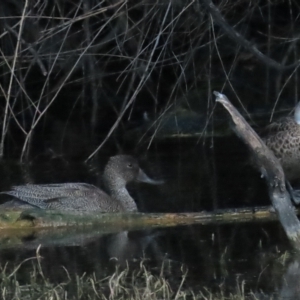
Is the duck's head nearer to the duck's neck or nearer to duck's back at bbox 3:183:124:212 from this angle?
the duck's neck

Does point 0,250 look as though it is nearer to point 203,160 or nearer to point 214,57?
point 203,160

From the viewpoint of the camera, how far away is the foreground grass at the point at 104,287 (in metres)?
4.81

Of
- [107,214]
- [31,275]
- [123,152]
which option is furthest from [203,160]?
[31,275]

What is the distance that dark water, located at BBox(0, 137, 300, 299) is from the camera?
5.42 m

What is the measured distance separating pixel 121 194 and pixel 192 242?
1413 mm

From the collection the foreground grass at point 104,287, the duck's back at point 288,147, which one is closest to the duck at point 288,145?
the duck's back at point 288,147

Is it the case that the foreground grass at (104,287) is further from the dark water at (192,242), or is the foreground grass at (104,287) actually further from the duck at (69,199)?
the duck at (69,199)

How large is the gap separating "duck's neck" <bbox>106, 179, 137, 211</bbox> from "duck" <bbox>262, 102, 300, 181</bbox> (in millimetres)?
1240

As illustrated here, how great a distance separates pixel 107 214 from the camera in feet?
22.6

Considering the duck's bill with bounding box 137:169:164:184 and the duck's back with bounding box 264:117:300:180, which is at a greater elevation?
the duck's back with bounding box 264:117:300:180

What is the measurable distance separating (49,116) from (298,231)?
7.13 m

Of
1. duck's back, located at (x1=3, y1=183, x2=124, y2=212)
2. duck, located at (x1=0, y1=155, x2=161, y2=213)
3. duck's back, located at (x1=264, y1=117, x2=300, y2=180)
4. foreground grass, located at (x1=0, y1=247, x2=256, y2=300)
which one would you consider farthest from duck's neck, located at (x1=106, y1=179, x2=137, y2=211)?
foreground grass, located at (x1=0, y1=247, x2=256, y2=300)

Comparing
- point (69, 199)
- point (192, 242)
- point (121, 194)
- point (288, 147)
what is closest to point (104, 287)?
point (192, 242)

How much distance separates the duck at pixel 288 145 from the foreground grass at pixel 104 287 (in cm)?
278
